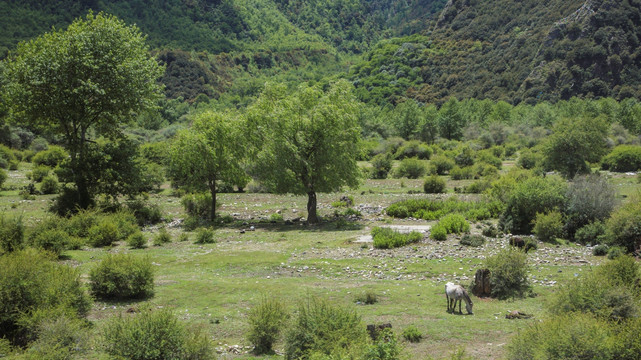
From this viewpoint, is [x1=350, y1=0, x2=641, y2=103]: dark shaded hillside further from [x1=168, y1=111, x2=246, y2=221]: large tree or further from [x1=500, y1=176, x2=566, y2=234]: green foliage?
[x1=168, y1=111, x2=246, y2=221]: large tree

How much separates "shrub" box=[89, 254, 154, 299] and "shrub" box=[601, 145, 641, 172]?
1821 inches

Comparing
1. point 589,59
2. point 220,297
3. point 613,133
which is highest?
point 589,59

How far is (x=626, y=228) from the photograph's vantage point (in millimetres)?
19016

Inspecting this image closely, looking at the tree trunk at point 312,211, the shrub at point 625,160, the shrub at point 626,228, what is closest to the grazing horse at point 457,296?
the shrub at point 626,228

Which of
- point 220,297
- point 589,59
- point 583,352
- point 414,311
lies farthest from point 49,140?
point 589,59

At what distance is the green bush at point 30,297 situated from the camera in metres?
10.8

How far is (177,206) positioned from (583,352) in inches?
1187

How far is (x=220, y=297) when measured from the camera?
47.9 ft

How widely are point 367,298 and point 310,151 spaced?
51.3 ft

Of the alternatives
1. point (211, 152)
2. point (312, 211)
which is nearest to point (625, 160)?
point (312, 211)

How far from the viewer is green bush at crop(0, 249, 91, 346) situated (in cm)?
1078

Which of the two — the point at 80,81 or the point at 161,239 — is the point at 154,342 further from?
the point at 80,81

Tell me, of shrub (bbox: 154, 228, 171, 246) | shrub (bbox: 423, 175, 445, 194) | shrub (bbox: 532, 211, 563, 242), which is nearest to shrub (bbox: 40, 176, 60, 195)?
shrub (bbox: 154, 228, 171, 246)

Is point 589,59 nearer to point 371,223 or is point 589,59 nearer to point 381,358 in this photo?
point 371,223
